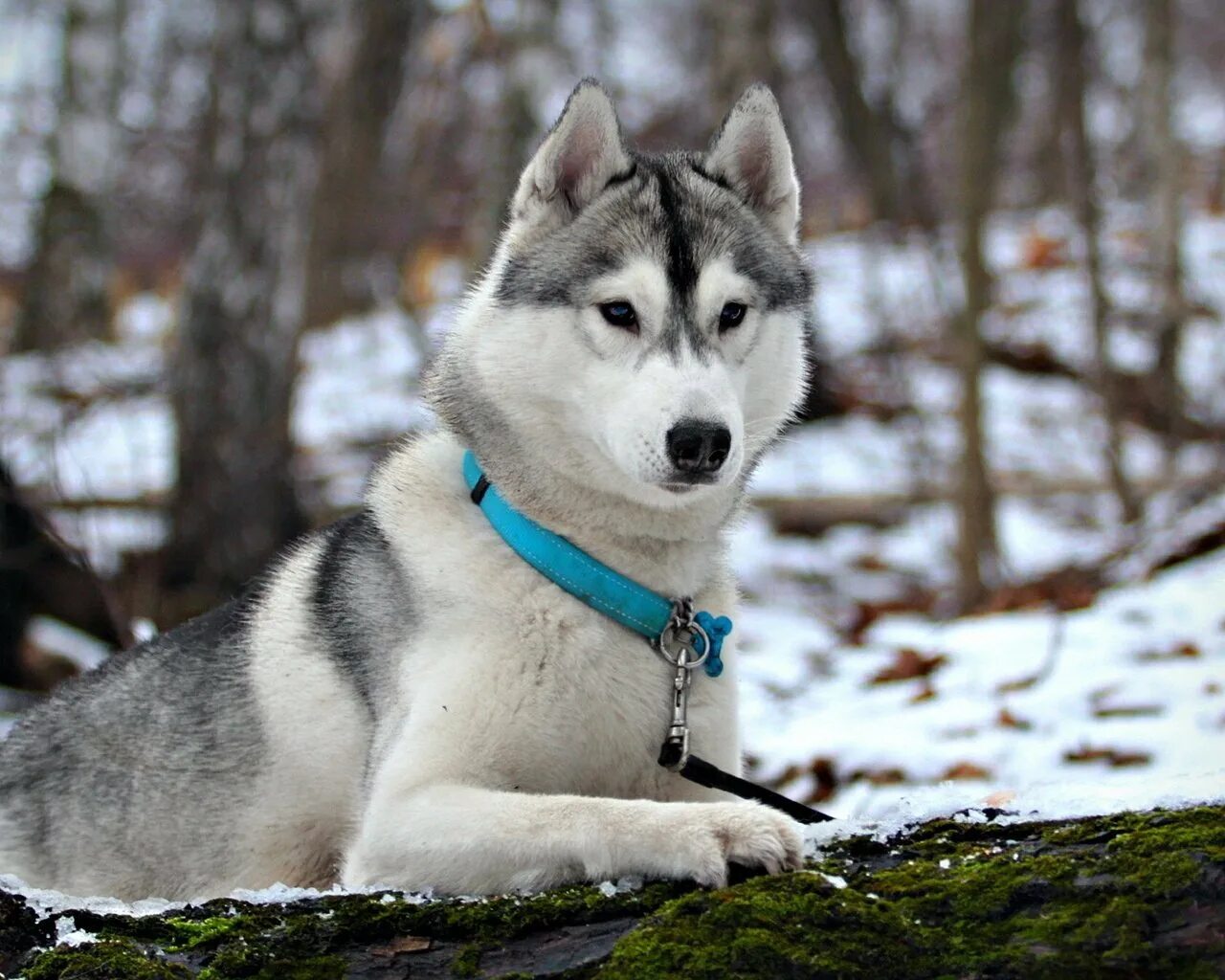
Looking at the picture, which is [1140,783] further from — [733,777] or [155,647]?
[155,647]

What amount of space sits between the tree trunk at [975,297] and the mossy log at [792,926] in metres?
6.20

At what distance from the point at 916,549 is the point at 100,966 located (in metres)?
9.17

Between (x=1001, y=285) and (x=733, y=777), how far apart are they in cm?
1457

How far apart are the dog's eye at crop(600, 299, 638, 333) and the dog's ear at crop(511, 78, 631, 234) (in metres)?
0.41

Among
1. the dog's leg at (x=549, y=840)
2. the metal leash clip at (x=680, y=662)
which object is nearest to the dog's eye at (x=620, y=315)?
the metal leash clip at (x=680, y=662)

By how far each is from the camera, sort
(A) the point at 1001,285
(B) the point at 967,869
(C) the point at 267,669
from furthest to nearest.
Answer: (A) the point at 1001,285
(C) the point at 267,669
(B) the point at 967,869

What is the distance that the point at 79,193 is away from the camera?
46.7 ft

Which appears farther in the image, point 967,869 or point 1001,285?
point 1001,285

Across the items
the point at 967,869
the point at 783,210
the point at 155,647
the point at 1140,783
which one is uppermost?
the point at 783,210

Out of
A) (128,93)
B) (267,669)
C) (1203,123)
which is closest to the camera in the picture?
(267,669)

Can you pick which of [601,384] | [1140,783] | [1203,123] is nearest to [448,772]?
[601,384]

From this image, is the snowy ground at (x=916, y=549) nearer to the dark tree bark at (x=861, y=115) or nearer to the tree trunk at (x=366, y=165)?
the tree trunk at (x=366, y=165)

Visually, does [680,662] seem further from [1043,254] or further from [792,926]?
[1043,254]

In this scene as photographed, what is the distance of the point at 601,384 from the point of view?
2.95 meters
